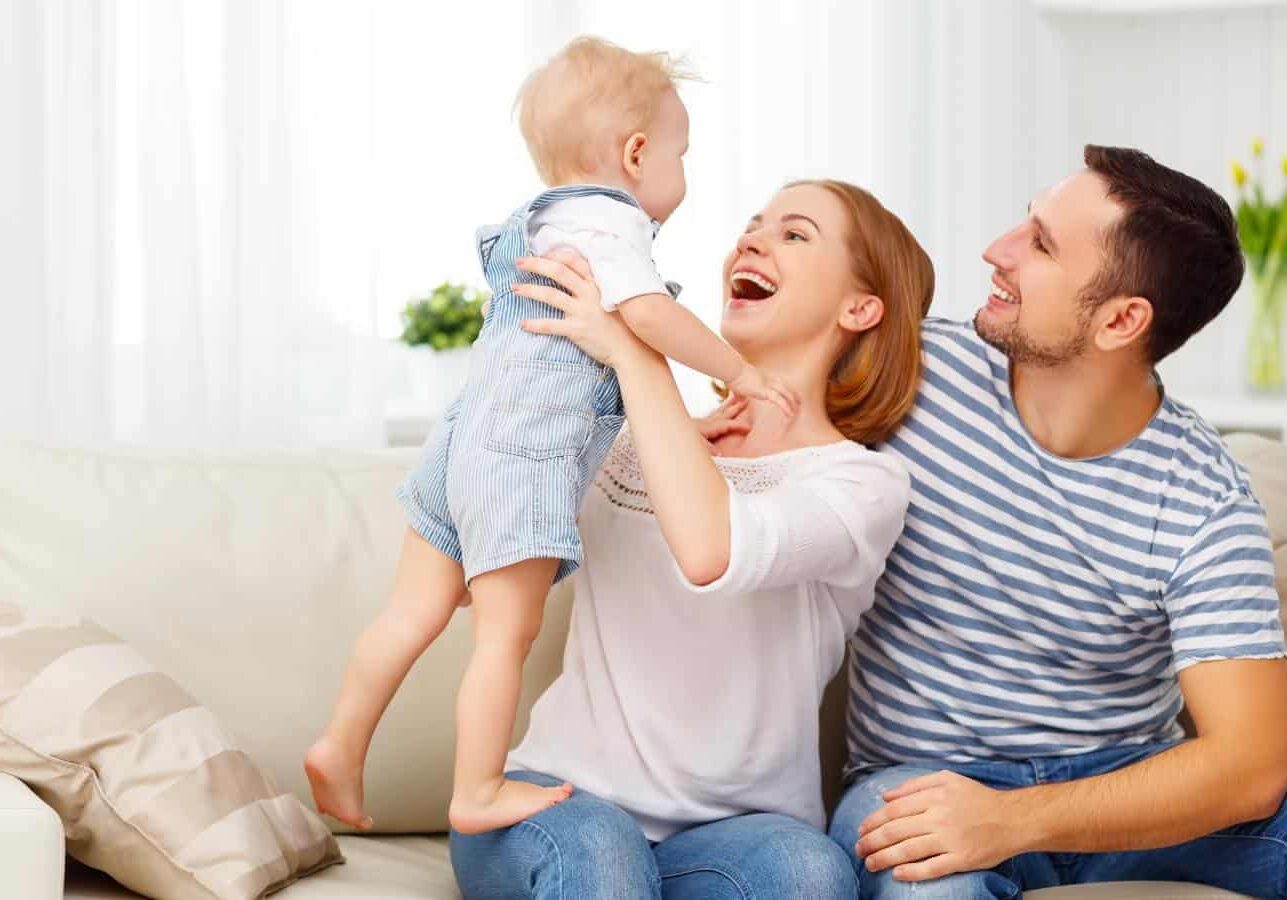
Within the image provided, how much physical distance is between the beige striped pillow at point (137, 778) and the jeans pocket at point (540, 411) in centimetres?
46

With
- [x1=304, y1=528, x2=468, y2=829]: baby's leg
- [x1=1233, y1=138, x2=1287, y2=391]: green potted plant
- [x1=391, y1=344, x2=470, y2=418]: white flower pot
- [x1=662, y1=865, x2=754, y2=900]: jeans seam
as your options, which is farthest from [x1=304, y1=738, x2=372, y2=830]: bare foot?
[x1=1233, y1=138, x2=1287, y2=391]: green potted plant

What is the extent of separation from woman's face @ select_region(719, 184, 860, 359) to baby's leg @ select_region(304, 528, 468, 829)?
1.53 ft

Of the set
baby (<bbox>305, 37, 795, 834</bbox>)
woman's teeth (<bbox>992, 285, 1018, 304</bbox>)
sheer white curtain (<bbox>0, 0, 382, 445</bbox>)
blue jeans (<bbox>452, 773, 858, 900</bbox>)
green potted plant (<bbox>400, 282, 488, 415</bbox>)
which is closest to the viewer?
blue jeans (<bbox>452, 773, 858, 900</bbox>)

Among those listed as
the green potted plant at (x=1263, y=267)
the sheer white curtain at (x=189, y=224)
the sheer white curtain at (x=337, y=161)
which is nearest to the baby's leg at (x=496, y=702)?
the sheer white curtain at (x=337, y=161)

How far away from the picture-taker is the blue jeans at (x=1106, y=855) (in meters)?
1.75

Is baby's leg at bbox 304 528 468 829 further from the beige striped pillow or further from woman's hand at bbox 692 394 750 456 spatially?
woman's hand at bbox 692 394 750 456

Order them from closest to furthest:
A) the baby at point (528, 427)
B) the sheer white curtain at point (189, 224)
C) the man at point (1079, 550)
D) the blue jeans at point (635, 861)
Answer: the blue jeans at point (635, 861) → the baby at point (528, 427) → the man at point (1079, 550) → the sheer white curtain at point (189, 224)

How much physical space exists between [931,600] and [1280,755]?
42 cm

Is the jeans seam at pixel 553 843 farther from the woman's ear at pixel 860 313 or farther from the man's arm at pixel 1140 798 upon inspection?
the woman's ear at pixel 860 313

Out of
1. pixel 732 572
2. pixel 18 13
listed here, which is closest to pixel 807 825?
pixel 732 572

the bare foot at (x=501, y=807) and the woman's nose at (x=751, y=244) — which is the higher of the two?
the woman's nose at (x=751, y=244)

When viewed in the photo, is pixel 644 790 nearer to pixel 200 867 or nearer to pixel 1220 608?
Answer: pixel 200 867

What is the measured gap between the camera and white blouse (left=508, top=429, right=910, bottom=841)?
1.71 metres

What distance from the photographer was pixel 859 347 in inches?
75.7
